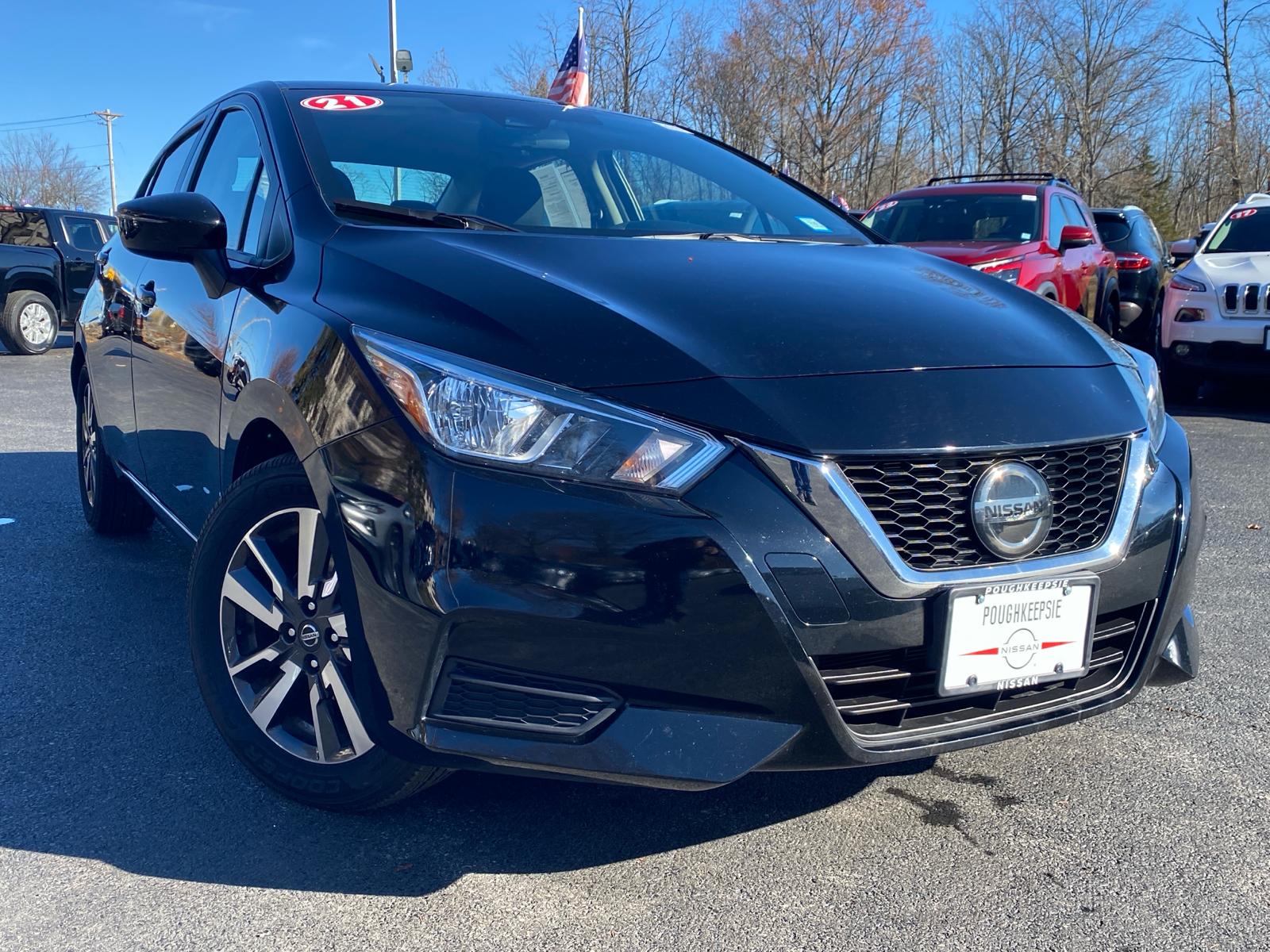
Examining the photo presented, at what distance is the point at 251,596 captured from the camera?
2240 mm

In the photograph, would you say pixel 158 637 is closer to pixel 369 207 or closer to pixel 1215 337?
pixel 369 207

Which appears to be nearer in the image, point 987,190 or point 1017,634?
point 1017,634

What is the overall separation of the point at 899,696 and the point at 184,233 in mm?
1912

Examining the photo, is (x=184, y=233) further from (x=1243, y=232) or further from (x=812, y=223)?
(x=1243, y=232)

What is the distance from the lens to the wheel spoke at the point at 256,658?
221 centimetres

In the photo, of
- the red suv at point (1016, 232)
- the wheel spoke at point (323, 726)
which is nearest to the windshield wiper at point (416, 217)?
the wheel spoke at point (323, 726)

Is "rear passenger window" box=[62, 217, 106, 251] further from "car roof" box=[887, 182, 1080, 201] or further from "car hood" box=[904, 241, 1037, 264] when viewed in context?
"car hood" box=[904, 241, 1037, 264]

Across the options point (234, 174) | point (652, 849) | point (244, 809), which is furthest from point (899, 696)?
point (234, 174)

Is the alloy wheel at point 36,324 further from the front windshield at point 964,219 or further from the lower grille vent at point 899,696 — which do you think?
the lower grille vent at point 899,696

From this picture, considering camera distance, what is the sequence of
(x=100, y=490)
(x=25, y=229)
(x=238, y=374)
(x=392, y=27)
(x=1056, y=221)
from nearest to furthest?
(x=238, y=374) < (x=100, y=490) < (x=1056, y=221) < (x=25, y=229) < (x=392, y=27)

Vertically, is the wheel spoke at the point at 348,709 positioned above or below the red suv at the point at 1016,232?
below

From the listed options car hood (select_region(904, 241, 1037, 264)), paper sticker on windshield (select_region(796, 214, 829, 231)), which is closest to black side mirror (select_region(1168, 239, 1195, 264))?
car hood (select_region(904, 241, 1037, 264))

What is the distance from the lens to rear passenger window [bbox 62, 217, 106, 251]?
43.6ft

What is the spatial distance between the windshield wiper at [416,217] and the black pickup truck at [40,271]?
11.4 meters
